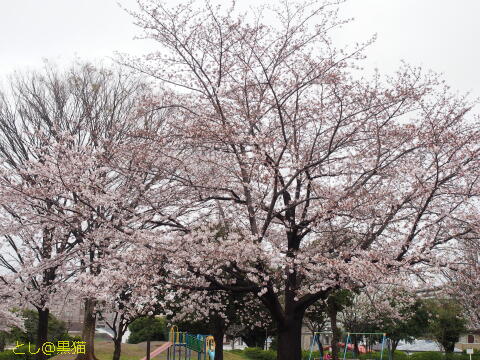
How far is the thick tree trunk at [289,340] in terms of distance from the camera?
33.7 feet

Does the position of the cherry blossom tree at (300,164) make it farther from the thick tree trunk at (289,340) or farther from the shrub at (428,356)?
the shrub at (428,356)

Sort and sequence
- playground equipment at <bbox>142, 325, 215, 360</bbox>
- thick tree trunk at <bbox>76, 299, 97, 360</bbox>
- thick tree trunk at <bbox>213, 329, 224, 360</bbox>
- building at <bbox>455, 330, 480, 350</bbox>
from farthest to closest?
building at <bbox>455, 330, 480, 350</bbox> < thick tree trunk at <bbox>213, 329, 224, 360</bbox> < playground equipment at <bbox>142, 325, 215, 360</bbox> < thick tree trunk at <bbox>76, 299, 97, 360</bbox>

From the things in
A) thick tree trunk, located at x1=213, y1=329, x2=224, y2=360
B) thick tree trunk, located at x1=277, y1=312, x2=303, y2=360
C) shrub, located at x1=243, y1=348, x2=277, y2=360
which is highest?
thick tree trunk, located at x1=277, y1=312, x2=303, y2=360

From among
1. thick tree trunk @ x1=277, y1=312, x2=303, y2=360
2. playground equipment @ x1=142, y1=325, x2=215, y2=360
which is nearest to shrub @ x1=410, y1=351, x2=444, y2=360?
playground equipment @ x1=142, y1=325, x2=215, y2=360

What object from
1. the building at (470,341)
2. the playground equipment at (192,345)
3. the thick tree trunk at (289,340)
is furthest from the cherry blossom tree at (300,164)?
the building at (470,341)

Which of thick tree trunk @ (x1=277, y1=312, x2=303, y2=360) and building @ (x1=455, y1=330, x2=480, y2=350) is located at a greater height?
thick tree trunk @ (x1=277, y1=312, x2=303, y2=360)

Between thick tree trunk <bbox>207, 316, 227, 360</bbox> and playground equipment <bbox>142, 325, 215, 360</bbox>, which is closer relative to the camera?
playground equipment <bbox>142, 325, 215, 360</bbox>

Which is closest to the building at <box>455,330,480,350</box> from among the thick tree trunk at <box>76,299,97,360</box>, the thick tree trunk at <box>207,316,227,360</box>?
the thick tree trunk at <box>207,316,227,360</box>

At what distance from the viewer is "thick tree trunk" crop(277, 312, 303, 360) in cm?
1027

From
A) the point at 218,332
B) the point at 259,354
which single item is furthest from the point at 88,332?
the point at 259,354

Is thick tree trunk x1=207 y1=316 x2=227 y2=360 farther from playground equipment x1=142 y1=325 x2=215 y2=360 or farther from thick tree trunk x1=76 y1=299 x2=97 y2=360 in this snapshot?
thick tree trunk x1=76 y1=299 x2=97 y2=360

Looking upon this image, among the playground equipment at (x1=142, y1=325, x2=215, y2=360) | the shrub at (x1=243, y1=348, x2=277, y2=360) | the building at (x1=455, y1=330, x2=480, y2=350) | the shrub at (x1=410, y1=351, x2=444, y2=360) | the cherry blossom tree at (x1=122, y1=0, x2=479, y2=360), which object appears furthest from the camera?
the shrub at (x1=243, y1=348, x2=277, y2=360)

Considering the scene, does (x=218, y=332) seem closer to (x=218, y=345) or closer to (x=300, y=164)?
(x=218, y=345)

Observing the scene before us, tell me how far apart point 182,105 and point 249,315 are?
10222 millimetres
